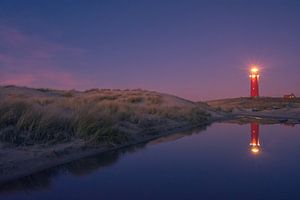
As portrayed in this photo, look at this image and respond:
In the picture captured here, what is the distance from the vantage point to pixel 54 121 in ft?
40.7

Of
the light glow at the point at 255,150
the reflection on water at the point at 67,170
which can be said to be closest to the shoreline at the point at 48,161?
the reflection on water at the point at 67,170

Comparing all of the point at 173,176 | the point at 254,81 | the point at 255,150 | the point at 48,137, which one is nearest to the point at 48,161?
the point at 48,137

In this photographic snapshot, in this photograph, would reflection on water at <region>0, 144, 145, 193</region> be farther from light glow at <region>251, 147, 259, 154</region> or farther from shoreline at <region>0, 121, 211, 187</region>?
light glow at <region>251, 147, 259, 154</region>

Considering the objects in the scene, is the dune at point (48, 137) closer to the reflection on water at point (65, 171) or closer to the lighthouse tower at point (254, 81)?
the reflection on water at point (65, 171)

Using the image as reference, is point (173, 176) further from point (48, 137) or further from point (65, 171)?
point (48, 137)

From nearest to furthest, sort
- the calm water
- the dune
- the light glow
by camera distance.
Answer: the calm water → the dune → the light glow

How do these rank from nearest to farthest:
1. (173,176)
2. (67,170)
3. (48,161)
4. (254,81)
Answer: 1. (173,176)
2. (67,170)
3. (48,161)
4. (254,81)

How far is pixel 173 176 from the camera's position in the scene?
331 inches

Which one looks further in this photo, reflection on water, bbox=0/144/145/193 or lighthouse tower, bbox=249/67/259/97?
lighthouse tower, bbox=249/67/259/97

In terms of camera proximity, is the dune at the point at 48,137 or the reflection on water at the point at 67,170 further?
the dune at the point at 48,137

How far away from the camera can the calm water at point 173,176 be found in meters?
7.05

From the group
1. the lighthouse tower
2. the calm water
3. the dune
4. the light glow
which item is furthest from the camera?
the lighthouse tower

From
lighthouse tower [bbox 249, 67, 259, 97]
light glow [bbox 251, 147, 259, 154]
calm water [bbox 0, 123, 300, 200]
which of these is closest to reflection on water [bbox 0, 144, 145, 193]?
calm water [bbox 0, 123, 300, 200]

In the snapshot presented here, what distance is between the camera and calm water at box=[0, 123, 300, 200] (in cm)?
705
